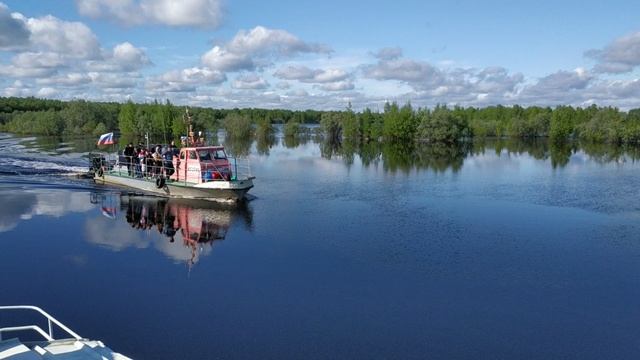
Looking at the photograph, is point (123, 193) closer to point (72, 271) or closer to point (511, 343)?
point (72, 271)

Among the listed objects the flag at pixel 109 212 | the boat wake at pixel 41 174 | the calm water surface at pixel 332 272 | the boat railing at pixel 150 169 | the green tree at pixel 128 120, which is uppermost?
the green tree at pixel 128 120

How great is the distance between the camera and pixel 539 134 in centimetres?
13238

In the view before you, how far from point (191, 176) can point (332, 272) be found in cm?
1507

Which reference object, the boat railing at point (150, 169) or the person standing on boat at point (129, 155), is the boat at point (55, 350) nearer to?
the boat railing at point (150, 169)

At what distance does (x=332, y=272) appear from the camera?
16.7 meters

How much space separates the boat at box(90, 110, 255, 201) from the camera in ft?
92.5

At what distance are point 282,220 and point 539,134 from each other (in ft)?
400

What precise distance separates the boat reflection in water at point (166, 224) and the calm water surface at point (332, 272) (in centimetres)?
10

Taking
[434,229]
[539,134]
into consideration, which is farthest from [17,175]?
[539,134]

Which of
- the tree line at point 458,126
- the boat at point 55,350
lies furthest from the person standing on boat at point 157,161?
the tree line at point 458,126

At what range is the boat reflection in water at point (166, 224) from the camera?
20.0 metres

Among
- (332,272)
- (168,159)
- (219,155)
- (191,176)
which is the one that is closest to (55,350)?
(332,272)

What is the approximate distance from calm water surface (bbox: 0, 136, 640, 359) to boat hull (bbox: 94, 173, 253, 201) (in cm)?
75

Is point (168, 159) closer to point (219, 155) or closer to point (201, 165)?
point (219, 155)
